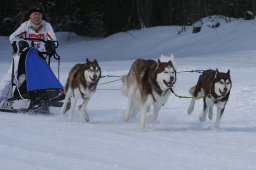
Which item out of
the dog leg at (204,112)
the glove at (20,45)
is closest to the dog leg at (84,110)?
the glove at (20,45)

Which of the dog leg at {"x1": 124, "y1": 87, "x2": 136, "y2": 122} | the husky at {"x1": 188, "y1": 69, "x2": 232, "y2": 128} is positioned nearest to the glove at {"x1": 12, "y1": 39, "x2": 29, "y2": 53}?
the dog leg at {"x1": 124, "y1": 87, "x2": 136, "y2": 122}

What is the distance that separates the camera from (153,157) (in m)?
4.49

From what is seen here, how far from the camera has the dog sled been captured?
23.5 ft

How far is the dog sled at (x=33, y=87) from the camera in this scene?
7.15 metres

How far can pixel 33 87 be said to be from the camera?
7.11 meters

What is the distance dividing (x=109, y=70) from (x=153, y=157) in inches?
266

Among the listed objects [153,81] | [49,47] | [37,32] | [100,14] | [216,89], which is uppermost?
[37,32]

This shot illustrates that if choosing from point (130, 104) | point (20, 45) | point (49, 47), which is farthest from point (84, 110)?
point (20, 45)

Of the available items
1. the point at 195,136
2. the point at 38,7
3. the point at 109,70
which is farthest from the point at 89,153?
the point at 109,70

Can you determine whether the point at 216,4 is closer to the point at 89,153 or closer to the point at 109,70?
the point at 109,70

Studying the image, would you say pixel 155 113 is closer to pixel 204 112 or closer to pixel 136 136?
pixel 204 112

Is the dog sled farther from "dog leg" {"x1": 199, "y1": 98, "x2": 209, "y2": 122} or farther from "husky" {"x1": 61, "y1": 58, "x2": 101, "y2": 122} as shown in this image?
"dog leg" {"x1": 199, "y1": 98, "x2": 209, "y2": 122}

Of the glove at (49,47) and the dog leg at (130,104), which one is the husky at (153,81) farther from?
the glove at (49,47)

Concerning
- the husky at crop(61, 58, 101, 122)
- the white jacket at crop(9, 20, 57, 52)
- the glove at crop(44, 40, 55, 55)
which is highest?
the white jacket at crop(9, 20, 57, 52)
